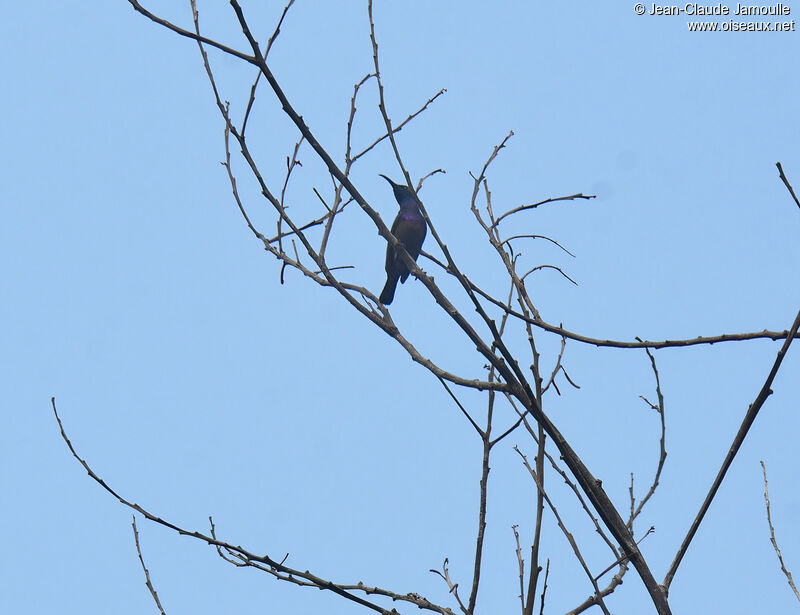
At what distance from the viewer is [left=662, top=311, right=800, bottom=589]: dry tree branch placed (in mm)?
1896

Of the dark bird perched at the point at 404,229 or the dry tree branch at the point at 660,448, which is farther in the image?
the dark bird perched at the point at 404,229

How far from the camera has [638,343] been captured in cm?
218

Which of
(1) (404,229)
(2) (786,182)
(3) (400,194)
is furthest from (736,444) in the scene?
(3) (400,194)

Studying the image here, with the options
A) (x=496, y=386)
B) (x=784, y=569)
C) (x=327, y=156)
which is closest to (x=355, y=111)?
(x=327, y=156)

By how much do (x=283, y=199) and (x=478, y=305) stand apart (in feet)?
3.73

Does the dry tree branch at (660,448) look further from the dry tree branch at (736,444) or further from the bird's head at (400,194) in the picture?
the bird's head at (400,194)

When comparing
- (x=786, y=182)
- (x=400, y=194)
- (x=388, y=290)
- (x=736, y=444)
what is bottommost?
(x=736, y=444)

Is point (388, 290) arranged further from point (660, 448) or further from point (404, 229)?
point (660, 448)

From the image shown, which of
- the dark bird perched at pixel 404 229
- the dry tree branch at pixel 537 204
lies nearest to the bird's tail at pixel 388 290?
the dark bird perched at pixel 404 229

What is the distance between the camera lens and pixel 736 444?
199cm

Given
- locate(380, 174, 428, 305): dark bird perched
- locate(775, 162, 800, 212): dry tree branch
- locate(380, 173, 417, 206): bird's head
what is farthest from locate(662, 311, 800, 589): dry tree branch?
locate(380, 173, 417, 206): bird's head

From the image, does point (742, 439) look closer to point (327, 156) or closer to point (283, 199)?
point (327, 156)

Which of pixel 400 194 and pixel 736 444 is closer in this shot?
pixel 736 444

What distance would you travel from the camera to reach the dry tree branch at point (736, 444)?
1896 mm
